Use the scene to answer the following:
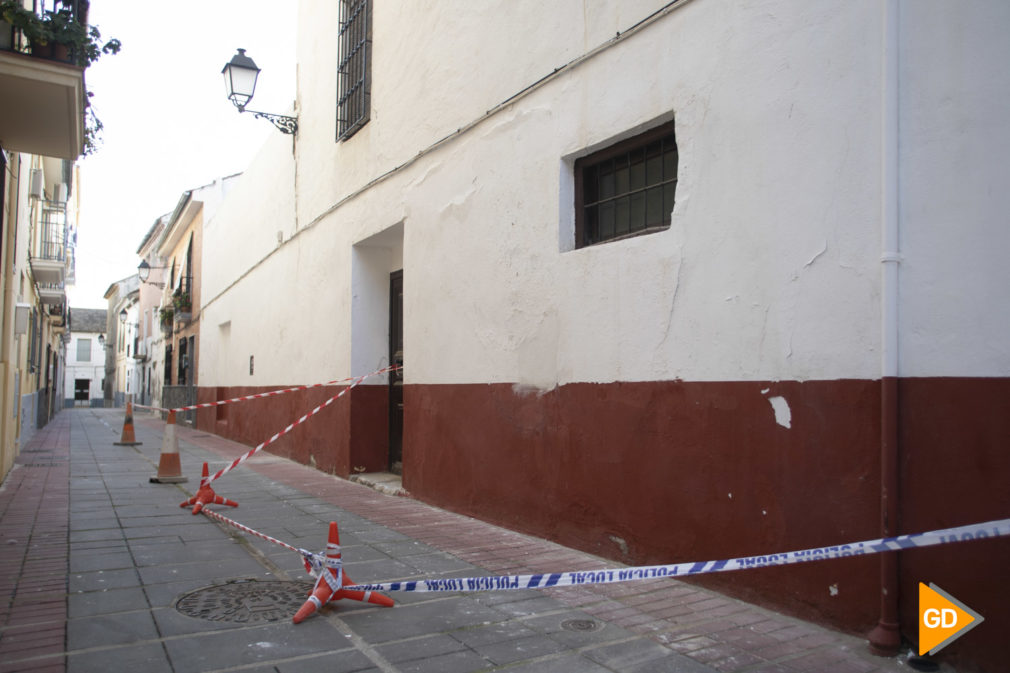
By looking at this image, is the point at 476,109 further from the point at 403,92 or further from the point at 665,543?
the point at 665,543

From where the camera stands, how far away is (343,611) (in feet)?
13.4

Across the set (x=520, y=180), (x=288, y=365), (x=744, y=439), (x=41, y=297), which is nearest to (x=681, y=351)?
(x=744, y=439)

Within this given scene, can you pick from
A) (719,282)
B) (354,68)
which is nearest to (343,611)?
(719,282)

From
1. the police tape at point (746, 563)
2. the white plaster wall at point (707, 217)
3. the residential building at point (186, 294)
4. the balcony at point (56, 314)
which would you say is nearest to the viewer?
the police tape at point (746, 563)

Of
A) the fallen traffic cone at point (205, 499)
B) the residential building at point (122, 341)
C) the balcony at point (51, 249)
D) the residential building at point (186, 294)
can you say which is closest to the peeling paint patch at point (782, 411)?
the fallen traffic cone at point (205, 499)

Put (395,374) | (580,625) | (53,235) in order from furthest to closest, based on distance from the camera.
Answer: (53,235) → (395,374) → (580,625)

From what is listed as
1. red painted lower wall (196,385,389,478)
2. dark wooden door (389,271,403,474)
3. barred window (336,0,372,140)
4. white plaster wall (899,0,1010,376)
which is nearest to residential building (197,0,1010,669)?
white plaster wall (899,0,1010,376)

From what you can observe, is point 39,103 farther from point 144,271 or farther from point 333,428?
point 144,271

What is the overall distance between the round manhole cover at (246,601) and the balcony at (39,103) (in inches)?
177

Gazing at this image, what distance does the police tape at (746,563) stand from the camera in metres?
2.67

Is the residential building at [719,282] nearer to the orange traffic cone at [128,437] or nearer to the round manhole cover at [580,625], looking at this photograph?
Result: the round manhole cover at [580,625]

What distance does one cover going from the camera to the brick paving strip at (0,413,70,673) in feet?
11.4

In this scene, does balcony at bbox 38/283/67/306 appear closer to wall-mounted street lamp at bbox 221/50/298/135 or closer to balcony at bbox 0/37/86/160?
wall-mounted street lamp at bbox 221/50/298/135

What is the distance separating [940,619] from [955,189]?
1.89 metres
